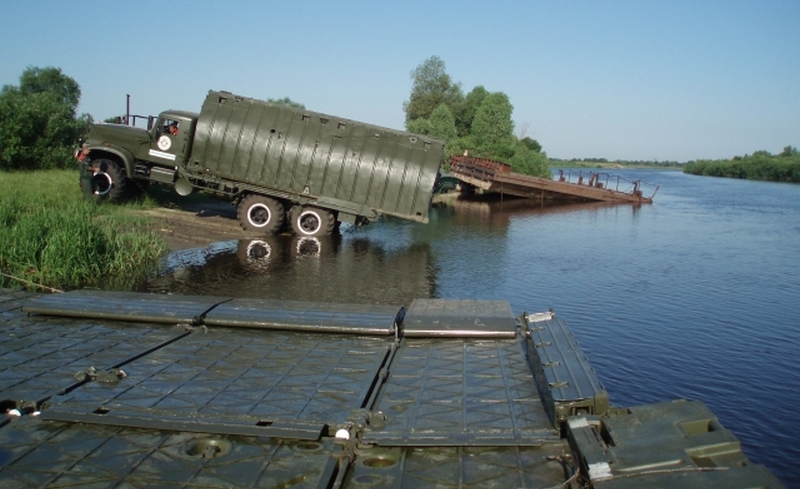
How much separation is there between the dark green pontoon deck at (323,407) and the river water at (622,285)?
11.6 ft

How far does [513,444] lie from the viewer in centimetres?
424

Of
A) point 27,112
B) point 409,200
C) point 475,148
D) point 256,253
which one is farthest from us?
point 475,148

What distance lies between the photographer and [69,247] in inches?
542

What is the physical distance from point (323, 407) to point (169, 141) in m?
18.5

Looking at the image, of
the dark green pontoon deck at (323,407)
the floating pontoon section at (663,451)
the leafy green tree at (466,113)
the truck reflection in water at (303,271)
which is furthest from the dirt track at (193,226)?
the leafy green tree at (466,113)

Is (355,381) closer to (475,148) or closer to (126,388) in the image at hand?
(126,388)

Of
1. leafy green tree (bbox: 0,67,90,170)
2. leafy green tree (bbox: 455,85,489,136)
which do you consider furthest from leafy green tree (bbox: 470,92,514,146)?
leafy green tree (bbox: 0,67,90,170)

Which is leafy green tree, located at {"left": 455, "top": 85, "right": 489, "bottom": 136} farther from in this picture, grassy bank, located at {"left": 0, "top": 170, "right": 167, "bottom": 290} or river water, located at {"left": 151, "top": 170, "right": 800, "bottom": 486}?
grassy bank, located at {"left": 0, "top": 170, "right": 167, "bottom": 290}

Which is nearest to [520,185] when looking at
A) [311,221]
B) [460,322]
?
[311,221]

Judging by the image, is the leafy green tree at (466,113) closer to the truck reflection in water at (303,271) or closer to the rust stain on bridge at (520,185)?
the rust stain on bridge at (520,185)

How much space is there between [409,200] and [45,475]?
54.9 feet

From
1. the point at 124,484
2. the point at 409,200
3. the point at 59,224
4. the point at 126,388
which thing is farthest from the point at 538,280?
the point at 124,484

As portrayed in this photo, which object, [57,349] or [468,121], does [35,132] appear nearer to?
[57,349]

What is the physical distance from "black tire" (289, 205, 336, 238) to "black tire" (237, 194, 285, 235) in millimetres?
456
